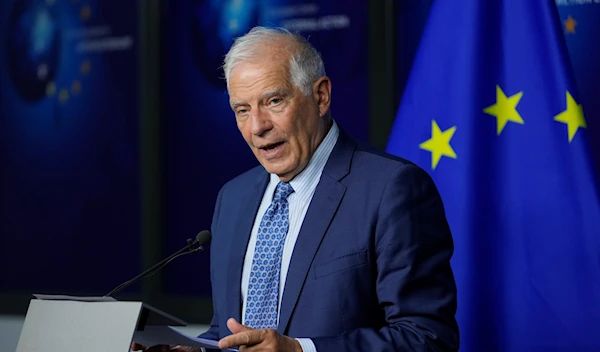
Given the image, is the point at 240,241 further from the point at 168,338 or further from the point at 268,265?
the point at 168,338

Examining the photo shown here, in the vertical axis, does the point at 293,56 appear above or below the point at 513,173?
above

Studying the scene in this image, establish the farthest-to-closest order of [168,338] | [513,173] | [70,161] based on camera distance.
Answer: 1. [70,161]
2. [513,173]
3. [168,338]

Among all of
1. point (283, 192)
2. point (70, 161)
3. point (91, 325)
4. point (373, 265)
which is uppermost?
point (283, 192)

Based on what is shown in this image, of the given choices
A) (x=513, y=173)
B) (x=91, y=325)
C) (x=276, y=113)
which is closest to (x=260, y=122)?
(x=276, y=113)

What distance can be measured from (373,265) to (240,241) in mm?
460

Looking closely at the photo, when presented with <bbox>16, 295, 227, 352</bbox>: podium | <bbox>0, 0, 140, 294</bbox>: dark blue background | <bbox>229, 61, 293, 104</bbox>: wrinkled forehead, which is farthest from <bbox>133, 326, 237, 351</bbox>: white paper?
<bbox>0, 0, 140, 294</bbox>: dark blue background

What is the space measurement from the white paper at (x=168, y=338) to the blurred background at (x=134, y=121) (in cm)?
224

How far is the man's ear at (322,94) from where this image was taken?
238 cm

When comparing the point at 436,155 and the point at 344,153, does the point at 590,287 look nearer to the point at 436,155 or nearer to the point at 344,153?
the point at 436,155

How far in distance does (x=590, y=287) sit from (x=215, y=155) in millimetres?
2380

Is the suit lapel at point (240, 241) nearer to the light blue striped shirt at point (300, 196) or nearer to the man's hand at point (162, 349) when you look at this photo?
the light blue striped shirt at point (300, 196)

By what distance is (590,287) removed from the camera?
2711 millimetres

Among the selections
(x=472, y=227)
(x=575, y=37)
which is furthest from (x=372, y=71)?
(x=472, y=227)

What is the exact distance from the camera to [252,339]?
1846 millimetres
